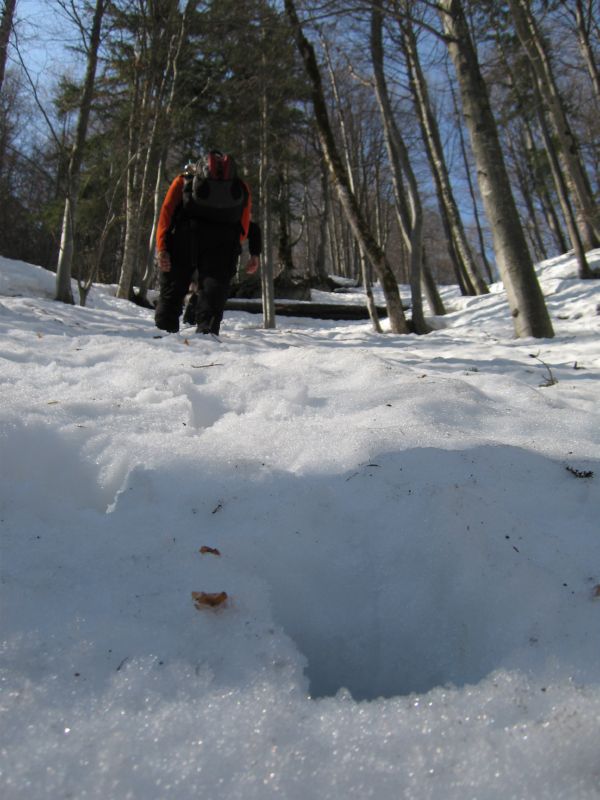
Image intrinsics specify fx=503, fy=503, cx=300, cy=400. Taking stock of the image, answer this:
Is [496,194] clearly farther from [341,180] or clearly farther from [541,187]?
[541,187]

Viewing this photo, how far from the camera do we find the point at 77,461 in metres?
1.48

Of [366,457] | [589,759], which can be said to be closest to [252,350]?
[366,457]

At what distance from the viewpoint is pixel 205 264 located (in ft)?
12.9

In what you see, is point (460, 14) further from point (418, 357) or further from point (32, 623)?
point (32, 623)

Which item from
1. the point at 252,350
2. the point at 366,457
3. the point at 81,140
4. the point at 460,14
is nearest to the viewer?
the point at 366,457

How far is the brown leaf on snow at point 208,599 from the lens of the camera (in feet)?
3.33

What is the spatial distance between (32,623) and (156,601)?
22cm

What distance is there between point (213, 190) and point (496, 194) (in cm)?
265

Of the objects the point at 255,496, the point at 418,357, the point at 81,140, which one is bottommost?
the point at 255,496

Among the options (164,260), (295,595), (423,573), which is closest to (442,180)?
(164,260)

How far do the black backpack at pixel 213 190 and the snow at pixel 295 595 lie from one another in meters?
2.07

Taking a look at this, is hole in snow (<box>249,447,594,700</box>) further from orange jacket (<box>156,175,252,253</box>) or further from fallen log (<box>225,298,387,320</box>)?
fallen log (<box>225,298,387,320</box>)

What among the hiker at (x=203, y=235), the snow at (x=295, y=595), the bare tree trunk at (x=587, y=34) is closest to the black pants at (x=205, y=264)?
the hiker at (x=203, y=235)

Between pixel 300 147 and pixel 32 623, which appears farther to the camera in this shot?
pixel 300 147
